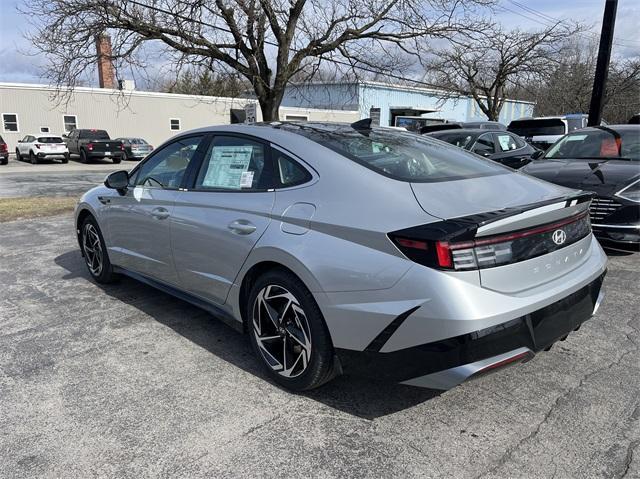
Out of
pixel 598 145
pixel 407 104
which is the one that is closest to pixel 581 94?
pixel 407 104

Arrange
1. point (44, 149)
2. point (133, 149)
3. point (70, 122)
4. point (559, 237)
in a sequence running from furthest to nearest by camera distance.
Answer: point (70, 122), point (133, 149), point (44, 149), point (559, 237)

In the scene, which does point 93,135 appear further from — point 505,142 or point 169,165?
point 169,165

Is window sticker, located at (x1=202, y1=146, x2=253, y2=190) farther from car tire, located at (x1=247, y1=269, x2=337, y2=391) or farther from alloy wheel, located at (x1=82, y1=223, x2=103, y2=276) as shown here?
alloy wheel, located at (x1=82, y1=223, x2=103, y2=276)

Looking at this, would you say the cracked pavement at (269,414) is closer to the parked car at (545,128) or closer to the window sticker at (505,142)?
the window sticker at (505,142)

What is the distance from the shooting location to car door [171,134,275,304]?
10.2 ft

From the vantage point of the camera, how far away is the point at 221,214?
332cm

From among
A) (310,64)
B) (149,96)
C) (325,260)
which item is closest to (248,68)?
(310,64)

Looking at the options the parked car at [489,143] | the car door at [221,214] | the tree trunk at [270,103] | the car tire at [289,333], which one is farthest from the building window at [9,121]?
the car tire at [289,333]

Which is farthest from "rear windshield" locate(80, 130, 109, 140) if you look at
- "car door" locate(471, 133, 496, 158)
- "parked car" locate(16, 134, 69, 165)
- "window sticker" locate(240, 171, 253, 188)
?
"window sticker" locate(240, 171, 253, 188)

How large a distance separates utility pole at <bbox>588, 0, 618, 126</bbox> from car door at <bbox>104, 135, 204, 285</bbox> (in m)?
→ 11.5

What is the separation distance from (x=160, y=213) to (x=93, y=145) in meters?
27.2

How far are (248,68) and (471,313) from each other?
10314 millimetres

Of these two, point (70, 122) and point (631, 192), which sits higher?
point (70, 122)

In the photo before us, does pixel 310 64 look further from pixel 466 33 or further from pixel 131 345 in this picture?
pixel 131 345
